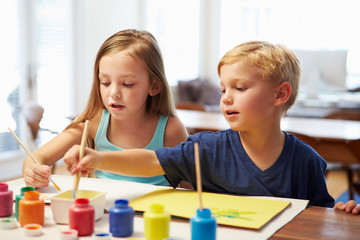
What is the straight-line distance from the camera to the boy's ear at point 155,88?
173cm

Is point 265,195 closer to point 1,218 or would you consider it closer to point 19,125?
point 1,218

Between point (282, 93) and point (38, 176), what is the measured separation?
0.69 metres

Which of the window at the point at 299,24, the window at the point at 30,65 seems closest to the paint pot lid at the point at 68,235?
the window at the point at 30,65

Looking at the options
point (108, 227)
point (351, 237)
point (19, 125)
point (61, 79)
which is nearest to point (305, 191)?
point (351, 237)

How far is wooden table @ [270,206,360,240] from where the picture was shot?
0.97 metres

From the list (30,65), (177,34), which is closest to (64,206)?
(30,65)

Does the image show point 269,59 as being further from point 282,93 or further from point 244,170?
point 244,170

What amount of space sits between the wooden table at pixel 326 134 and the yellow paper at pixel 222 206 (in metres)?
1.67

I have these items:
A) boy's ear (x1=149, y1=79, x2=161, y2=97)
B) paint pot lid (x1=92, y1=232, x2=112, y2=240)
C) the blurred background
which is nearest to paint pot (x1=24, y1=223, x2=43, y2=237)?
paint pot lid (x1=92, y1=232, x2=112, y2=240)

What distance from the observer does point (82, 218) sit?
0.94 metres

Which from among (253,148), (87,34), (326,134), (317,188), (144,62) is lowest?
(326,134)

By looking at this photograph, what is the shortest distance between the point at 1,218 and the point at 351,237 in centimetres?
73

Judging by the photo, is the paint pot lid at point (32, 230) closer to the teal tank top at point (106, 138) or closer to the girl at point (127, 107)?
the girl at point (127, 107)

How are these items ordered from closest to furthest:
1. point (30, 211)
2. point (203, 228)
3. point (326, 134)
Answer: point (203, 228), point (30, 211), point (326, 134)
